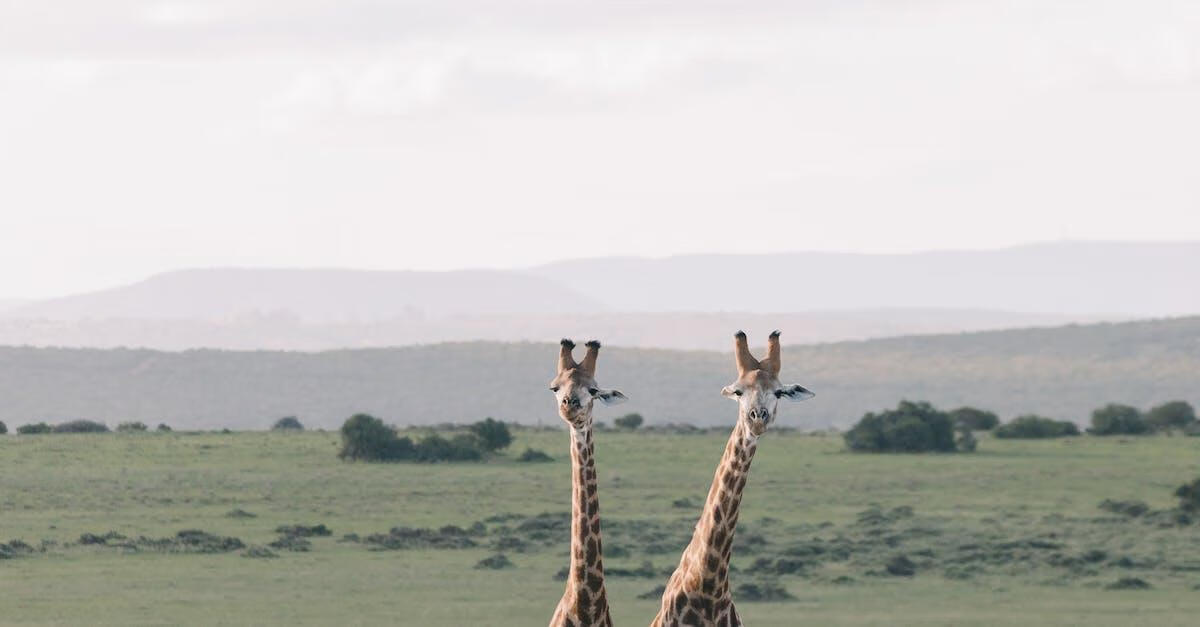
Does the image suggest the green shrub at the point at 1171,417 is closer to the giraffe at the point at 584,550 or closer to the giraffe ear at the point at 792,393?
the giraffe at the point at 584,550

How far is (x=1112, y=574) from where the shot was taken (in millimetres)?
33750

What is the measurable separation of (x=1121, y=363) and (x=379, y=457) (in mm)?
61619

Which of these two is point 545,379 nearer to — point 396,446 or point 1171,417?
point 1171,417

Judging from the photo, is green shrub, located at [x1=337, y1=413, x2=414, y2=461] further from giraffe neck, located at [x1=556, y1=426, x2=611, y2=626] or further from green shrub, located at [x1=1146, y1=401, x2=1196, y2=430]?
giraffe neck, located at [x1=556, y1=426, x2=611, y2=626]

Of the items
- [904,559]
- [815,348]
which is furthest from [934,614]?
[815,348]

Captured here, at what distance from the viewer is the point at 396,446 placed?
159ft

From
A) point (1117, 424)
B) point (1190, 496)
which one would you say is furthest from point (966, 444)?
point (1190, 496)

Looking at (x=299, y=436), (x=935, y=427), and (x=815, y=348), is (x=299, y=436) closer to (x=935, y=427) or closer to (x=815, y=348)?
(x=935, y=427)

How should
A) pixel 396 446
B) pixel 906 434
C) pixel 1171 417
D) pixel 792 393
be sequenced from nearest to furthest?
pixel 792 393 → pixel 396 446 → pixel 906 434 → pixel 1171 417

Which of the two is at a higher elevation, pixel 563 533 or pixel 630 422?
Result: pixel 630 422

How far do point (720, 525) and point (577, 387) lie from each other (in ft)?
5.15

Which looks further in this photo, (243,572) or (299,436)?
(299,436)

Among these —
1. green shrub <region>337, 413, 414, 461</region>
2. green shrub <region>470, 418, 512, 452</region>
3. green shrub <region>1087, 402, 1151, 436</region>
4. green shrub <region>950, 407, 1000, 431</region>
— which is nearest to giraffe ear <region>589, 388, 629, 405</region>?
green shrub <region>337, 413, 414, 461</region>

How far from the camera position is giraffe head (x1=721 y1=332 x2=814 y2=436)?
11.1 metres
